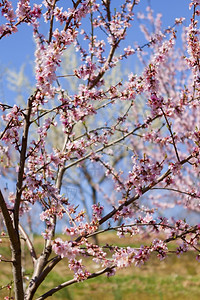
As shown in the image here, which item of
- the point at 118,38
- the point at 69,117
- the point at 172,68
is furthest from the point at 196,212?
the point at 69,117

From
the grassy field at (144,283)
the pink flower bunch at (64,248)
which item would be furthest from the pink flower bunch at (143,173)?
the grassy field at (144,283)

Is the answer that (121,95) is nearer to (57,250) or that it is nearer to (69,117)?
(69,117)

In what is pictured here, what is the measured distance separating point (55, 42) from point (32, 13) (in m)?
0.46

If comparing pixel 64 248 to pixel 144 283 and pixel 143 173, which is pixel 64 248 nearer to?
pixel 143 173

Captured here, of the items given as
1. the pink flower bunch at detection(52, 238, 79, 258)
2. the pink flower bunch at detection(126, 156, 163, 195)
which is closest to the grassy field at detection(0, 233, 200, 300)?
the pink flower bunch at detection(126, 156, 163, 195)

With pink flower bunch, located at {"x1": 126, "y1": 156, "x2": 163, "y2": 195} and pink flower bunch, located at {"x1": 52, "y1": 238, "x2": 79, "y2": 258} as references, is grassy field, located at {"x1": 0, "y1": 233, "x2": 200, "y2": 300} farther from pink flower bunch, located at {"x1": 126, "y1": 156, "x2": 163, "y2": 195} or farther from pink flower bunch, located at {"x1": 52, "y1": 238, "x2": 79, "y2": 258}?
pink flower bunch, located at {"x1": 52, "y1": 238, "x2": 79, "y2": 258}

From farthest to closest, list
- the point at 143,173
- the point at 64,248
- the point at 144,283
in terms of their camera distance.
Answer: the point at 144,283, the point at 143,173, the point at 64,248

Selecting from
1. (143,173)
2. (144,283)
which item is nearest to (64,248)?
(143,173)

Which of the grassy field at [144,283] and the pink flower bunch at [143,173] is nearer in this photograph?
the pink flower bunch at [143,173]

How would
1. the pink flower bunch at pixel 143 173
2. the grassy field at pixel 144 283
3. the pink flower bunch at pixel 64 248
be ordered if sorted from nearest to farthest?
the pink flower bunch at pixel 64 248, the pink flower bunch at pixel 143 173, the grassy field at pixel 144 283

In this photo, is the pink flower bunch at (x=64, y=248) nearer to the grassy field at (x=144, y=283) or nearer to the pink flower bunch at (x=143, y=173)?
the pink flower bunch at (x=143, y=173)

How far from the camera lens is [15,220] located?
127 inches

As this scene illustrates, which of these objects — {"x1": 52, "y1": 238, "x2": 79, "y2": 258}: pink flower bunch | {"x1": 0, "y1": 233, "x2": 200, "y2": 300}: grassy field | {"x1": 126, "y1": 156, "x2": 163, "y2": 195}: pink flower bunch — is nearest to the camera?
{"x1": 52, "y1": 238, "x2": 79, "y2": 258}: pink flower bunch

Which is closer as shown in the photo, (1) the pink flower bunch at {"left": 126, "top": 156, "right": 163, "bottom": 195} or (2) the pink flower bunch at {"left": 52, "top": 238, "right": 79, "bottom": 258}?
(2) the pink flower bunch at {"left": 52, "top": 238, "right": 79, "bottom": 258}
